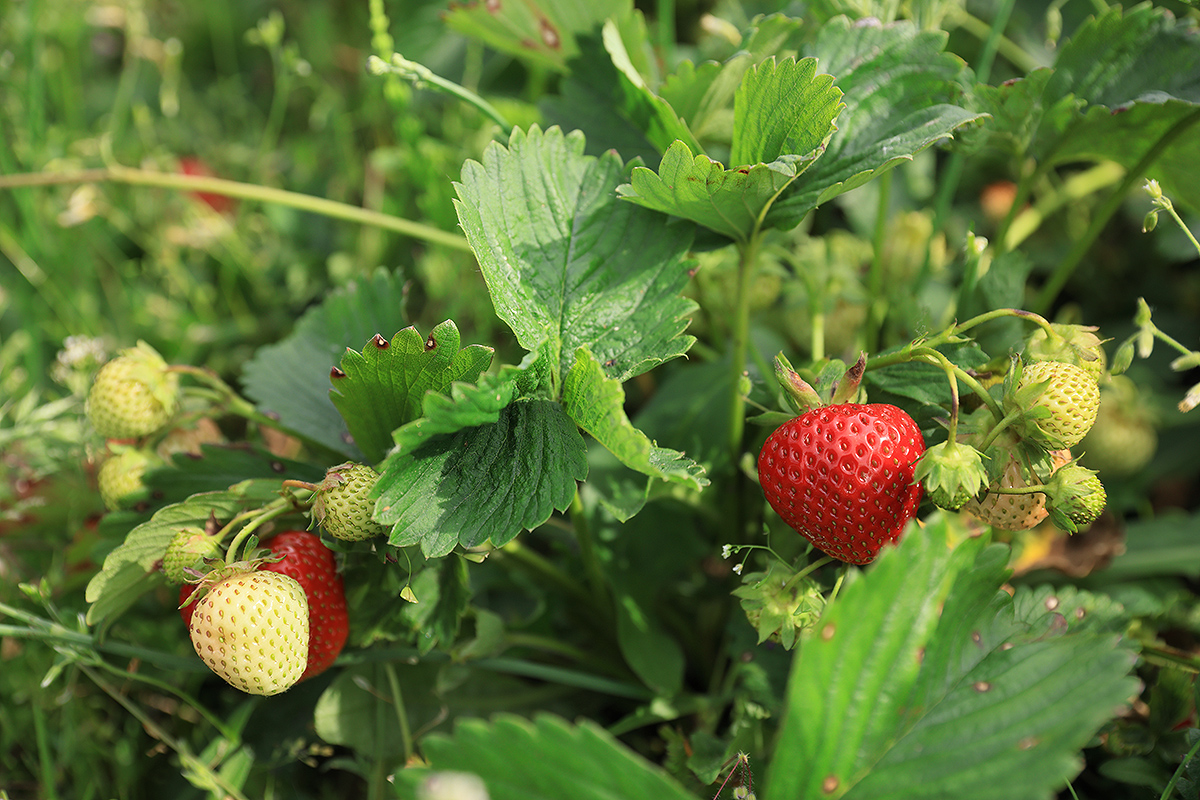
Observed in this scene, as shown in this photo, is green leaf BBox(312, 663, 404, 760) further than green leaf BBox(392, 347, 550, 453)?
Yes

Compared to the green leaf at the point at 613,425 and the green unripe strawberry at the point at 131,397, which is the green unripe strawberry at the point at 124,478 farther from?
the green leaf at the point at 613,425

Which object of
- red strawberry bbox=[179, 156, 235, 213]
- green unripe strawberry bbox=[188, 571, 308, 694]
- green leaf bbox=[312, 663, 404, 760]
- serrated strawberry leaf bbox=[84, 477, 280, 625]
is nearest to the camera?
green unripe strawberry bbox=[188, 571, 308, 694]

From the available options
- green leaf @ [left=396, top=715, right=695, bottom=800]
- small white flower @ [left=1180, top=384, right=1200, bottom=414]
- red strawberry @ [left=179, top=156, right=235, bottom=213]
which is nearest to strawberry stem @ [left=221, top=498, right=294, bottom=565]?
green leaf @ [left=396, top=715, right=695, bottom=800]

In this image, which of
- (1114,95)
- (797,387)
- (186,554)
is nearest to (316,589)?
(186,554)

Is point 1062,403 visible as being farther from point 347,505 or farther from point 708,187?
A: point 347,505

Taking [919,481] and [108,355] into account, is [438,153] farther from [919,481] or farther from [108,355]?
[919,481]

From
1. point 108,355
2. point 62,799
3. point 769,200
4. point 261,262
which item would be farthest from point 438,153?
point 62,799

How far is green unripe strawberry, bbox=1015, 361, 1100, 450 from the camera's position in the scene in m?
0.61

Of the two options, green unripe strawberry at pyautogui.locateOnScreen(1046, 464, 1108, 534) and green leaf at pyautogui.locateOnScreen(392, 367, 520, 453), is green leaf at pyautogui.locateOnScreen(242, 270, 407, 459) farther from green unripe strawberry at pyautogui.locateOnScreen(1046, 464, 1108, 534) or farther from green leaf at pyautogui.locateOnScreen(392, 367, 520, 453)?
green unripe strawberry at pyautogui.locateOnScreen(1046, 464, 1108, 534)

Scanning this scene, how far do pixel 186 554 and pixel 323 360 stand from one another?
12.1 inches

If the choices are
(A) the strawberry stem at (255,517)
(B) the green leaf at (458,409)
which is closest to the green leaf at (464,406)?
(B) the green leaf at (458,409)

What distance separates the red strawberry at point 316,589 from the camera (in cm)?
72

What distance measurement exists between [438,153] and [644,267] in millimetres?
660

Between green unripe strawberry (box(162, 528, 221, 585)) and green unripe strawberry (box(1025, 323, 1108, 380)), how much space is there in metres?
0.72
